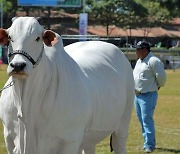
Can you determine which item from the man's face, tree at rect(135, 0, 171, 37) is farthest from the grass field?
tree at rect(135, 0, 171, 37)

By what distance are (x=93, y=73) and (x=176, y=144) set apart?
569 cm

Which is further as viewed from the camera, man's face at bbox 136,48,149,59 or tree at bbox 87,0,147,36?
tree at bbox 87,0,147,36

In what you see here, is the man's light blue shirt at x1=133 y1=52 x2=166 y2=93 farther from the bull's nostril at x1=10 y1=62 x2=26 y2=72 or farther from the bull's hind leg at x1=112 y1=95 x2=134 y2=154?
the bull's nostril at x1=10 y1=62 x2=26 y2=72

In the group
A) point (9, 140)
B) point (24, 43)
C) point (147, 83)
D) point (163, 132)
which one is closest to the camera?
point (24, 43)

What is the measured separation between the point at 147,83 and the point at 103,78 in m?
4.67

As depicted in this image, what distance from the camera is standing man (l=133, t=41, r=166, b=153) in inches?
466

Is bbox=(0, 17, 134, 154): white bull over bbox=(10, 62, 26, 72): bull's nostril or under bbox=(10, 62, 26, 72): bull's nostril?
under

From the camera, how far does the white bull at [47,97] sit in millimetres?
5469

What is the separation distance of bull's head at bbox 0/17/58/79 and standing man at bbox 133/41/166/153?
20.8 ft

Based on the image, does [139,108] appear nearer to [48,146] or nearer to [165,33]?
[48,146]

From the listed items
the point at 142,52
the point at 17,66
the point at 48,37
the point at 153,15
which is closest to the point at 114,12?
the point at 153,15

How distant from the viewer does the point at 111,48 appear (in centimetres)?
820

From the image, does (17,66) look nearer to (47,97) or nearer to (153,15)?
(47,97)

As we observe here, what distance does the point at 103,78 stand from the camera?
24.1 ft
